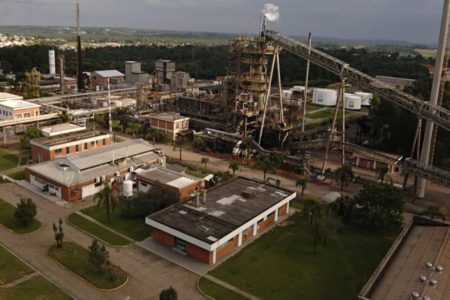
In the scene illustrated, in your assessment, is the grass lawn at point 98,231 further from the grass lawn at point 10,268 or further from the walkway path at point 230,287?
the walkway path at point 230,287

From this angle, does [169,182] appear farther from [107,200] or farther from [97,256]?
[97,256]

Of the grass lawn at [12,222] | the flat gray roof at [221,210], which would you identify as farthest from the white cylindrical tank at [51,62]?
the flat gray roof at [221,210]

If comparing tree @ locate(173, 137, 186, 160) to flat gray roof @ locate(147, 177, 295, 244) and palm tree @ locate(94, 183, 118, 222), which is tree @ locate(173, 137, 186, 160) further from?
palm tree @ locate(94, 183, 118, 222)

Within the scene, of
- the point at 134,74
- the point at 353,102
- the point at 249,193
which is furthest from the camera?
the point at 134,74

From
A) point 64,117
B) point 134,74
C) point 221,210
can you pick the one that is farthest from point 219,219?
point 134,74

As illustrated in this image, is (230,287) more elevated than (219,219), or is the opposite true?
(219,219)

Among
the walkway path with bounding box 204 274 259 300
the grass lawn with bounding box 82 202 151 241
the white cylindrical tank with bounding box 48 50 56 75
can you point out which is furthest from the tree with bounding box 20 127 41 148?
the white cylindrical tank with bounding box 48 50 56 75
